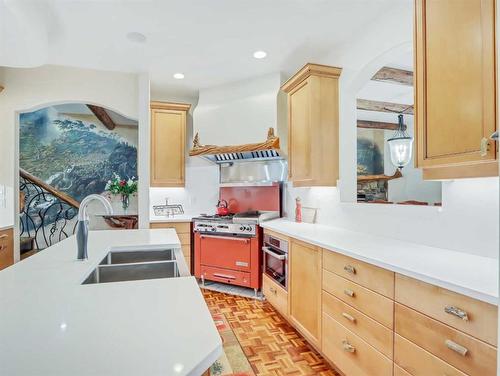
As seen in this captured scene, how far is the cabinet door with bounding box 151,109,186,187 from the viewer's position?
416 cm

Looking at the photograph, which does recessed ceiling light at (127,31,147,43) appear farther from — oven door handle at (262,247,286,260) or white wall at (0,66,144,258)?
oven door handle at (262,247,286,260)

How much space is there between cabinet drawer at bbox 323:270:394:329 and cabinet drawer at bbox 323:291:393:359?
0.03 m

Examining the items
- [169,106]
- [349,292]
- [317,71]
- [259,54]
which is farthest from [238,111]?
[349,292]

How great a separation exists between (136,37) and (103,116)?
2572 millimetres

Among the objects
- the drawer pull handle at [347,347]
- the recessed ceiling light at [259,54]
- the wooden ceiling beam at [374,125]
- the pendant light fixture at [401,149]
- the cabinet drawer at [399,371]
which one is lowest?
the drawer pull handle at [347,347]

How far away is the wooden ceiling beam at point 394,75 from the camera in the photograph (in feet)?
9.45

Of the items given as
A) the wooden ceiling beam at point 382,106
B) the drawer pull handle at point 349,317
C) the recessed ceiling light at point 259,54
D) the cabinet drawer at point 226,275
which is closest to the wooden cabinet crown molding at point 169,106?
the recessed ceiling light at point 259,54

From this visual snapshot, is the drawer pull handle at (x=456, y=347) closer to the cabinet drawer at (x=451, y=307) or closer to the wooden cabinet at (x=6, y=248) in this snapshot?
the cabinet drawer at (x=451, y=307)

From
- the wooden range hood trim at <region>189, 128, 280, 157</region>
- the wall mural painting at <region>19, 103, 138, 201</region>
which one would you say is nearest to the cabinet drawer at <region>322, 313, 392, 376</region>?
the wooden range hood trim at <region>189, 128, 280, 157</region>

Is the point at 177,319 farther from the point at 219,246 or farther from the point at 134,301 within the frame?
the point at 219,246

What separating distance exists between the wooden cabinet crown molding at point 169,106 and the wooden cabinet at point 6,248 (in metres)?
2.16

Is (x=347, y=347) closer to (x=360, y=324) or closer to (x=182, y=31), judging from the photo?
(x=360, y=324)

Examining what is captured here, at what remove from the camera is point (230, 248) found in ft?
11.7

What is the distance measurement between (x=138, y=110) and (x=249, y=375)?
9.66 feet
